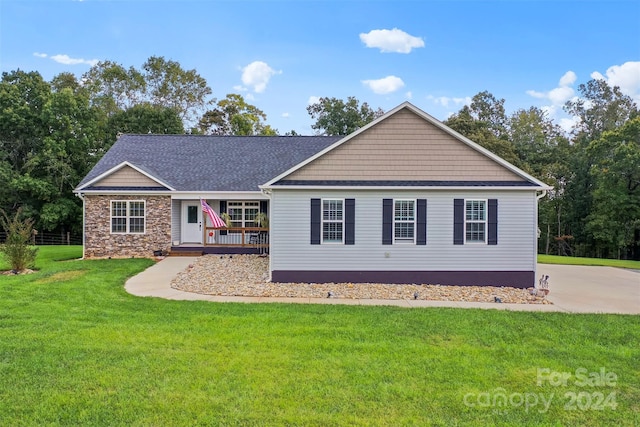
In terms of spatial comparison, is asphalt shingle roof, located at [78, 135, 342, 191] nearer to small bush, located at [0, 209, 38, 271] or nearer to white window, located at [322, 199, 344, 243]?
small bush, located at [0, 209, 38, 271]

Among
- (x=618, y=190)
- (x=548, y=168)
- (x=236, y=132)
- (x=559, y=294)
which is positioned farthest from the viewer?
(x=236, y=132)

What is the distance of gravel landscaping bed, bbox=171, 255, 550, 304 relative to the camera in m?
8.98

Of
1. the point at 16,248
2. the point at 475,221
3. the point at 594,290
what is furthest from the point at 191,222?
the point at 594,290

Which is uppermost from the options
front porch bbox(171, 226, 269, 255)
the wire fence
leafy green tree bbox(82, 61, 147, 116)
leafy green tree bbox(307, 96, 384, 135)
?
leafy green tree bbox(82, 61, 147, 116)

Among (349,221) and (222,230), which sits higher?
(349,221)

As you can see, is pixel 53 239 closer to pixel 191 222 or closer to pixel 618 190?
pixel 191 222

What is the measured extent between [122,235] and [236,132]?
2239 centimetres

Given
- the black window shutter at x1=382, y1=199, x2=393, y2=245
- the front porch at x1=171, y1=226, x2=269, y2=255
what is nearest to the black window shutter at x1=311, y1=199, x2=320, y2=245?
the black window shutter at x1=382, y1=199, x2=393, y2=245

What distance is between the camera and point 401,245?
34.4 ft

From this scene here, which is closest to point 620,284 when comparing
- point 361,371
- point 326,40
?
point 361,371

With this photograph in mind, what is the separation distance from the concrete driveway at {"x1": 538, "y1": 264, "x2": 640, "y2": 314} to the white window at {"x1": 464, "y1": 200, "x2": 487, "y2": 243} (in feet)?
7.45

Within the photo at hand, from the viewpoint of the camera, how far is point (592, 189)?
30.0m

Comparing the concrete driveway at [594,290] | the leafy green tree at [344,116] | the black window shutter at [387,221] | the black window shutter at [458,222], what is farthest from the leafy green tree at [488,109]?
the black window shutter at [387,221]

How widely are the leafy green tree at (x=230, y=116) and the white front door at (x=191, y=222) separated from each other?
21.8 metres
